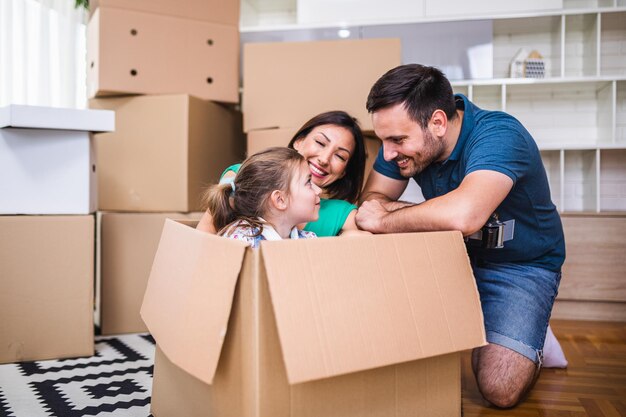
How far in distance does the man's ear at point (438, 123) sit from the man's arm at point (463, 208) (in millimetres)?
232

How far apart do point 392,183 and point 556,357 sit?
2.51 ft

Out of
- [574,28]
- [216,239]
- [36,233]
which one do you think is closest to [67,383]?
[36,233]

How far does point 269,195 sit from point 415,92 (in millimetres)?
491

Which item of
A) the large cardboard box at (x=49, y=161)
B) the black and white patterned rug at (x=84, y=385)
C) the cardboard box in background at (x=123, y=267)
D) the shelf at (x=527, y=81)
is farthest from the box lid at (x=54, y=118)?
the shelf at (x=527, y=81)

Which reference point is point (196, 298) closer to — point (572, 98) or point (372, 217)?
point (372, 217)

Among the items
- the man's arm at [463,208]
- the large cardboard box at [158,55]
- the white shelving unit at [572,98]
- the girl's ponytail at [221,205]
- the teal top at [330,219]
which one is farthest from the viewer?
the white shelving unit at [572,98]

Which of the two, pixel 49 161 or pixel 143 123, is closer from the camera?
pixel 49 161

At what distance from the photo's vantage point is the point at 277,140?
224 cm

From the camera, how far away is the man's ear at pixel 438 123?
153cm

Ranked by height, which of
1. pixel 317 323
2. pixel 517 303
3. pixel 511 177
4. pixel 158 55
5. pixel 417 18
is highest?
pixel 417 18

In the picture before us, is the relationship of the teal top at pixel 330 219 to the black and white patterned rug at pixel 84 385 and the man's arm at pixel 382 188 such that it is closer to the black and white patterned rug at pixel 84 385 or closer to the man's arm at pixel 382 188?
the man's arm at pixel 382 188

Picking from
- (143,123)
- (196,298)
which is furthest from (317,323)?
(143,123)

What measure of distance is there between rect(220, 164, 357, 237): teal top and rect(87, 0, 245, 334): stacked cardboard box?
0.65m

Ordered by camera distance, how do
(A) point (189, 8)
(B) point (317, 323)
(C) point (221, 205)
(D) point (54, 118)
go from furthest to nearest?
1. (A) point (189, 8)
2. (D) point (54, 118)
3. (C) point (221, 205)
4. (B) point (317, 323)
